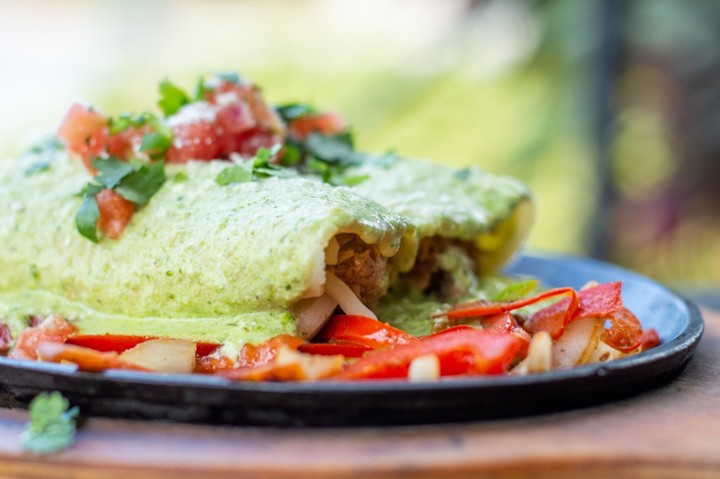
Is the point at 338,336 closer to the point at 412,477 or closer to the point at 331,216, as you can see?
the point at 331,216

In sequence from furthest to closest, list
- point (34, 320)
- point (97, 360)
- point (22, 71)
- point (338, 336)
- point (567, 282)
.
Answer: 1. point (22, 71)
2. point (567, 282)
3. point (34, 320)
4. point (338, 336)
5. point (97, 360)

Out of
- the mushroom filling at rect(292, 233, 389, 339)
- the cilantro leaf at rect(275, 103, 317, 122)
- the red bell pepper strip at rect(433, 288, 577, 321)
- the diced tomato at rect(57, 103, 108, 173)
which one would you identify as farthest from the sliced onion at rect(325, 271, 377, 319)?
the cilantro leaf at rect(275, 103, 317, 122)

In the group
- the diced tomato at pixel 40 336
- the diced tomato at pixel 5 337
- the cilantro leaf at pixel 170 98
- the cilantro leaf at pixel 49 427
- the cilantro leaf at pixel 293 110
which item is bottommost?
the diced tomato at pixel 5 337

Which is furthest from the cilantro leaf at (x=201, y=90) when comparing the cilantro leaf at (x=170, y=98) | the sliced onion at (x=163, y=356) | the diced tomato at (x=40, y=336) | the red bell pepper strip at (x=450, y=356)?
the red bell pepper strip at (x=450, y=356)

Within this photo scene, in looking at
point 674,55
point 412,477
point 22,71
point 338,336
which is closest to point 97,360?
point 338,336

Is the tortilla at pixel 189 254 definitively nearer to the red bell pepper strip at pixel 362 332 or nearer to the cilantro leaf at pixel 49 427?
the red bell pepper strip at pixel 362 332

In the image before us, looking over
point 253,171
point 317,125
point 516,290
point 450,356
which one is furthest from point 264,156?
point 450,356
